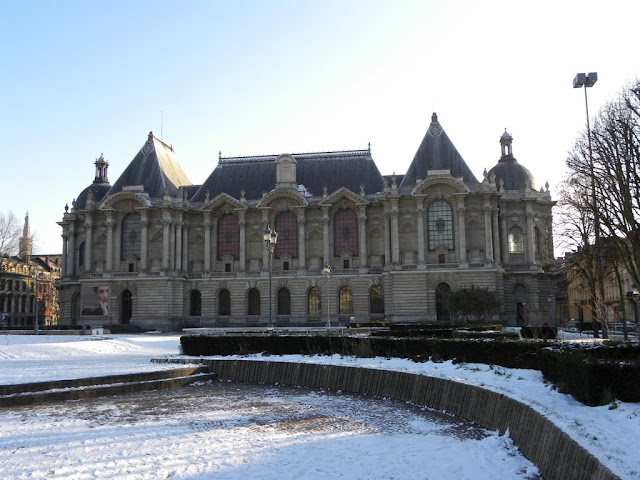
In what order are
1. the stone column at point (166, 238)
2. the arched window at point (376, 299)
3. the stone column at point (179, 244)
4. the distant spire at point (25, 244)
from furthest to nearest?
the distant spire at point (25, 244) < the stone column at point (179, 244) < the stone column at point (166, 238) < the arched window at point (376, 299)

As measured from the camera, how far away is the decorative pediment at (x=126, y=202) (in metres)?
70.4

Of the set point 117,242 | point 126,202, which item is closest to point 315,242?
point 126,202

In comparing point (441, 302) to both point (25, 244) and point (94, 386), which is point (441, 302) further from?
point (25, 244)

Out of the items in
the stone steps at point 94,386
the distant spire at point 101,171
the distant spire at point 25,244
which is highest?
the distant spire at point 101,171

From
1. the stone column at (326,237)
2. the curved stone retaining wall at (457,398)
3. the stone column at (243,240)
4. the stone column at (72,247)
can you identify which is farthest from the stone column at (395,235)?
the curved stone retaining wall at (457,398)

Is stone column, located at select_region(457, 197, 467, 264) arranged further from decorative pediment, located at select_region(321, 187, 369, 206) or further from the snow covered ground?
the snow covered ground

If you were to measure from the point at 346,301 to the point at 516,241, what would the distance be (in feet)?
62.2

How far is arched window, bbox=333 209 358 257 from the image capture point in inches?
2712

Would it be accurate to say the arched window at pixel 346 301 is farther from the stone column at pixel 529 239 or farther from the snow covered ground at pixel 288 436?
the snow covered ground at pixel 288 436

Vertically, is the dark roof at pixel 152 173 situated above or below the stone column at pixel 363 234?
above

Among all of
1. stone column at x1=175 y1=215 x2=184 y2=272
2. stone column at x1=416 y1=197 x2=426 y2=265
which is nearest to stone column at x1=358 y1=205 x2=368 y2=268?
stone column at x1=416 y1=197 x2=426 y2=265

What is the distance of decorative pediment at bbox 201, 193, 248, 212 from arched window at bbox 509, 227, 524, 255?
28283 mm

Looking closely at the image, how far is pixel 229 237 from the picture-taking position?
71.9m

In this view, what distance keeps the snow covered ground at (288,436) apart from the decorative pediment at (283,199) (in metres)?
49.0
